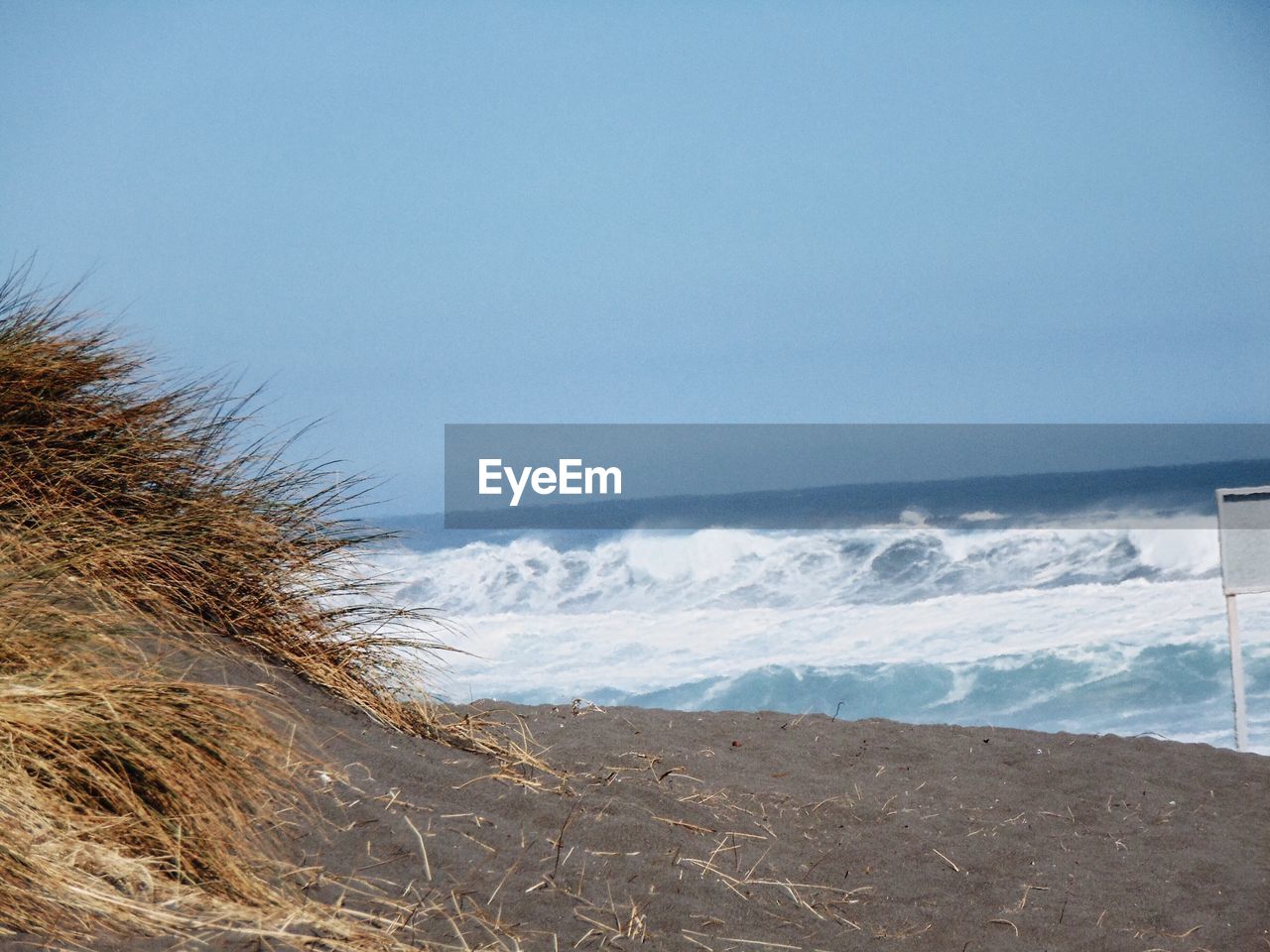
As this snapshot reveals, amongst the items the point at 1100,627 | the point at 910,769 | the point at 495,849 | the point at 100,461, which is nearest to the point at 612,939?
the point at 495,849

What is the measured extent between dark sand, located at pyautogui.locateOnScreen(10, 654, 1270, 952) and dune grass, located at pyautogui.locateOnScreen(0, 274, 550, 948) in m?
0.18

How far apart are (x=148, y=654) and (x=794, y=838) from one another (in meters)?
2.18

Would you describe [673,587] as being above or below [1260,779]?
above

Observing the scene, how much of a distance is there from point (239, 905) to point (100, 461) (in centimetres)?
187

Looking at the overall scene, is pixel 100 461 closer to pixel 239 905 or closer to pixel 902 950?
pixel 239 905

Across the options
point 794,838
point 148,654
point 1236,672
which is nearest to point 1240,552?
point 1236,672

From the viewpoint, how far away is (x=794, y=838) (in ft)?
12.1

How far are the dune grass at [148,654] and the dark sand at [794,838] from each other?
0.59ft

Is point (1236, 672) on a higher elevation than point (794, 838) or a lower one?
higher

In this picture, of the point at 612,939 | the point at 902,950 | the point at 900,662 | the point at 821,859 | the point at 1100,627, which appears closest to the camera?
the point at 612,939


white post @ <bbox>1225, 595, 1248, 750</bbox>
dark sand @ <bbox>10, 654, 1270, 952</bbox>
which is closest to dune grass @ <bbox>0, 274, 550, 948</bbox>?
dark sand @ <bbox>10, 654, 1270, 952</bbox>

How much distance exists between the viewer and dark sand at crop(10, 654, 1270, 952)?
107 inches

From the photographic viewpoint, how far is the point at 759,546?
14055 mm

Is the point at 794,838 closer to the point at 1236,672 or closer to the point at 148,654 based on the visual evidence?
the point at 148,654
